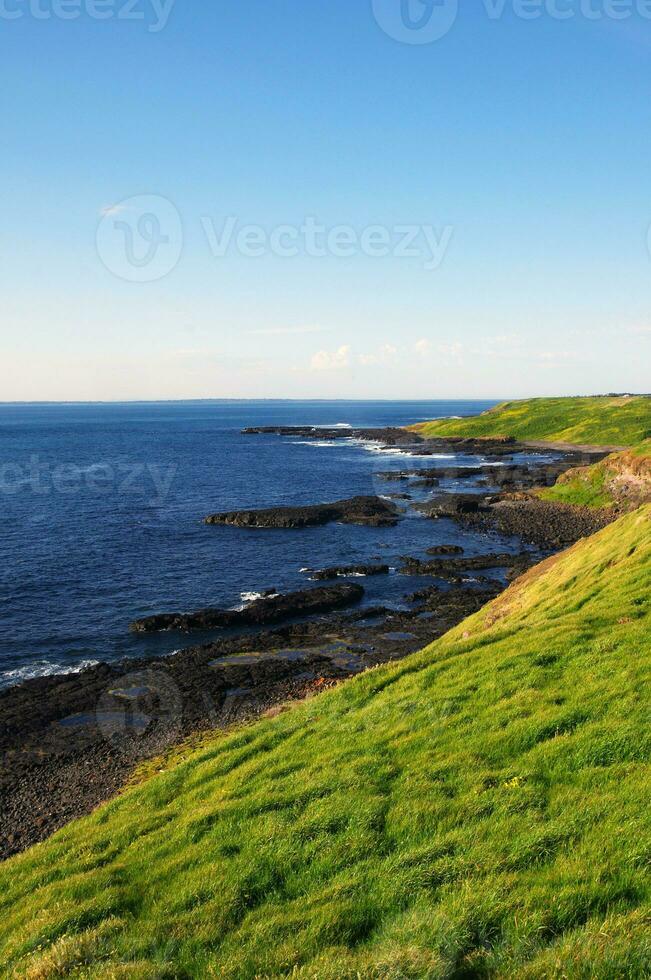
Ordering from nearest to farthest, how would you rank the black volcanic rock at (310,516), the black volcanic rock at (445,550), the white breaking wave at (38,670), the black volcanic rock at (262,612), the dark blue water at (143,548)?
1. the white breaking wave at (38,670)
2. the dark blue water at (143,548)
3. the black volcanic rock at (262,612)
4. the black volcanic rock at (445,550)
5. the black volcanic rock at (310,516)

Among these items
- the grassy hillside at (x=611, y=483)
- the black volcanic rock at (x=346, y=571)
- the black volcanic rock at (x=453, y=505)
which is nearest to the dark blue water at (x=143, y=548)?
the black volcanic rock at (x=346, y=571)

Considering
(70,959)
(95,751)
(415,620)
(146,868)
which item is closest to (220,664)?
(95,751)

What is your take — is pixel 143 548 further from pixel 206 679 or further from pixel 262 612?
pixel 206 679

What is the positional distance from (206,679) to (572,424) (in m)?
158

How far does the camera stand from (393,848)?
1046cm

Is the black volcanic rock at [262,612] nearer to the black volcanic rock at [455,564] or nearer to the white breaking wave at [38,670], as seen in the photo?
the white breaking wave at [38,670]

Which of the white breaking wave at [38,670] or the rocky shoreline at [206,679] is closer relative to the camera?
the rocky shoreline at [206,679]

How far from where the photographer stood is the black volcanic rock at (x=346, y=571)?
5666 cm

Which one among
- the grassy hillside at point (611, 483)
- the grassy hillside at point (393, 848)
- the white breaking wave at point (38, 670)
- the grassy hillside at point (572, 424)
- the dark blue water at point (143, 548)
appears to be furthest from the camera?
the grassy hillside at point (572, 424)

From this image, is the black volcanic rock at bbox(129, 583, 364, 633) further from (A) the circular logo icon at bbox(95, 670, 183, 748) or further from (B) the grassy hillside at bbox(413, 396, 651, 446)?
(B) the grassy hillside at bbox(413, 396, 651, 446)

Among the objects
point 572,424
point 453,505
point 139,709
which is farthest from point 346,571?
point 572,424

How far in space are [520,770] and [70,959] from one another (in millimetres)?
8233

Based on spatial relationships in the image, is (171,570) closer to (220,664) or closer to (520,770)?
(220,664)

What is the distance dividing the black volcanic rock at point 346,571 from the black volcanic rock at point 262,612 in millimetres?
4836
